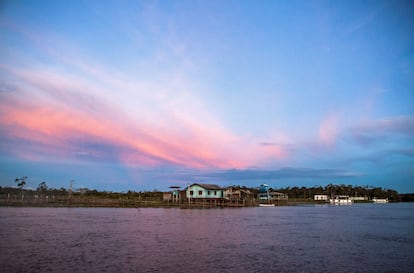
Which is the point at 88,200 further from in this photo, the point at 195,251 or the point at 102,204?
the point at 195,251

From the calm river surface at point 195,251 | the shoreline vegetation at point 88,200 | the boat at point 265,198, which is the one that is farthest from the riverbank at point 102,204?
the calm river surface at point 195,251

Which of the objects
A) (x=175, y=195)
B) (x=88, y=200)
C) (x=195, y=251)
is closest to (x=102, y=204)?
(x=88, y=200)

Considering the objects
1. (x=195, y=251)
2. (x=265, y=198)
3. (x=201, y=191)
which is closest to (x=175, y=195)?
(x=201, y=191)

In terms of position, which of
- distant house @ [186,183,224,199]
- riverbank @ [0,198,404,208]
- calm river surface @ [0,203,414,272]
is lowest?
calm river surface @ [0,203,414,272]

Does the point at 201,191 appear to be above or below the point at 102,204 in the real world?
above

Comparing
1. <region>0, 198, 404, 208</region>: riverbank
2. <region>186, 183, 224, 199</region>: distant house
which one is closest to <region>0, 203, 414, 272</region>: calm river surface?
<region>0, 198, 404, 208</region>: riverbank

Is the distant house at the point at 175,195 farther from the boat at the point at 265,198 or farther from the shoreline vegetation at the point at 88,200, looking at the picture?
the boat at the point at 265,198

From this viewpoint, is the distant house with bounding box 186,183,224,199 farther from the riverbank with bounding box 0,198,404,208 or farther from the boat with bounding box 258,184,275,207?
the boat with bounding box 258,184,275,207

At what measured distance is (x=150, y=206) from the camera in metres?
83.9

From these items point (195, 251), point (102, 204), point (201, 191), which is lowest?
point (195, 251)

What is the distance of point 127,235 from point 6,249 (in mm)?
11521

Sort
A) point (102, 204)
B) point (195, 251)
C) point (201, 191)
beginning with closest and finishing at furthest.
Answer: point (195, 251) → point (102, 204) → point (201, 191)

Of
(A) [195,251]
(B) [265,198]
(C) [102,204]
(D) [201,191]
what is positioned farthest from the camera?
(B) [265,198]

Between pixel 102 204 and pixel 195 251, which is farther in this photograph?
pixel 102 204
